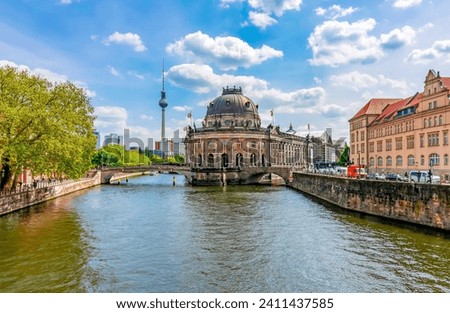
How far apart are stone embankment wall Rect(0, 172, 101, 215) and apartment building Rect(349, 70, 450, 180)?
35.5 m

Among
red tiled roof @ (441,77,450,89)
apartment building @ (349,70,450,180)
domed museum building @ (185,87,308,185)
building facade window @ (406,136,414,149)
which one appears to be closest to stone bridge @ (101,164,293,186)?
domed museum building @ (185,87,308,185)

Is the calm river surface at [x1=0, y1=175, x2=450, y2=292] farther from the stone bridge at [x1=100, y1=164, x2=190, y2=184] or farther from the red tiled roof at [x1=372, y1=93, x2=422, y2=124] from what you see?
the stone bridge at [x1=100, y1=164, x2=190, y2=184]

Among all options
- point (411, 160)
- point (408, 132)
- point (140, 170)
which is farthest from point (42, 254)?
point (140, 170)

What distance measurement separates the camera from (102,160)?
98.9 metres

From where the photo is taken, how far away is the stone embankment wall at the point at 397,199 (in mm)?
23578

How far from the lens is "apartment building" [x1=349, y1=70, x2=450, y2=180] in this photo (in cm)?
4028

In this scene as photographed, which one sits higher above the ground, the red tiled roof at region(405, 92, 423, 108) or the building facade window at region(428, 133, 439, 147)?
the red tiled roof at region(405, 92, 423, 108)

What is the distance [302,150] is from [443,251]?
332ft

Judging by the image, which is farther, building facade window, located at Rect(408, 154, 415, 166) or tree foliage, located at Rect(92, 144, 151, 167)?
tree foliage, located at Rect(92, 144, 151, 167)

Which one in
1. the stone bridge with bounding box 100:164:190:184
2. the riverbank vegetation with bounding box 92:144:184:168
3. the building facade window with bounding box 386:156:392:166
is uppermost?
the riverbank vegetation with bounding box 92:144:184:168

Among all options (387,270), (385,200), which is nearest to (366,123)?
(385,200)

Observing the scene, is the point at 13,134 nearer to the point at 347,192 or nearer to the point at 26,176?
the point at 26,176

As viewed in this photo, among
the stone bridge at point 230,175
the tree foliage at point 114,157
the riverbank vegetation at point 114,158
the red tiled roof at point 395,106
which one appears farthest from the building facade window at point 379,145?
the tree foliage at point 114,157

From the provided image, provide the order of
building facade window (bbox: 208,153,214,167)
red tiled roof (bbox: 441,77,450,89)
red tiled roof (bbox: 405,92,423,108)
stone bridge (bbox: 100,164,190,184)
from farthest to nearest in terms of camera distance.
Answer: building facade window (bbox: 208,153,214,167) < stone bridge (bbox: 100,164,190,184) < red tiled roof (bbox: 405,92,423,108) < red tiled roof (bbox: 441,77,450,89)
